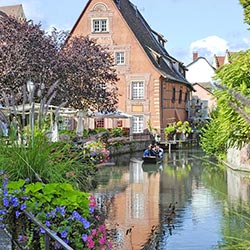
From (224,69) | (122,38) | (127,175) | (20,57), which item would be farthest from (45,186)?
(122,38)

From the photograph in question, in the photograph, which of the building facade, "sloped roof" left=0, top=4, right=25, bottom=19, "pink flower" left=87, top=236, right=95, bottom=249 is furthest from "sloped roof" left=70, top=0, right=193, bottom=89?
"pink flower" left=87, top=236, right=95, bottom=249

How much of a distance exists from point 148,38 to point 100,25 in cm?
685

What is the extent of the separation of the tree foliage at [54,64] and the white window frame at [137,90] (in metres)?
11.0

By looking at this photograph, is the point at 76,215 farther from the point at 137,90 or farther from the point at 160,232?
the point at 137,90

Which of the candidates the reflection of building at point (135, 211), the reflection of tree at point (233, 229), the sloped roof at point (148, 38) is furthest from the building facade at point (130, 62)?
the reflection of tree at point (233, 229)

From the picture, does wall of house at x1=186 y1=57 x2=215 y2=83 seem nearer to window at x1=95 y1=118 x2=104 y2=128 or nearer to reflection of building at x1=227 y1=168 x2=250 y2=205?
window at x1=95 y1=118 x2=104 y2=128

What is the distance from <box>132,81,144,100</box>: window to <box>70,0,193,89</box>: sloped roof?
2.12 metres

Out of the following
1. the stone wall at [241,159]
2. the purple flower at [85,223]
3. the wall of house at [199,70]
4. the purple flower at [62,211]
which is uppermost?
the wall of house at [199,70]

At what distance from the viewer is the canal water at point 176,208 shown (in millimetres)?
10734

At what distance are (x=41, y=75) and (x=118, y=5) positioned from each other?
67.9 ft

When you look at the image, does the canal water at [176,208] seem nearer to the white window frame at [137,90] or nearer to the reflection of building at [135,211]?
the reflection of building at [135,211]

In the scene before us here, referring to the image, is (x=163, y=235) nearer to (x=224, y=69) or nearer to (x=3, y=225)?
(x=3, y=225)

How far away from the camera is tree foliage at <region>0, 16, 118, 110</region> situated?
2762 centimetres

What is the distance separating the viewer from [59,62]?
29922 millimetres
